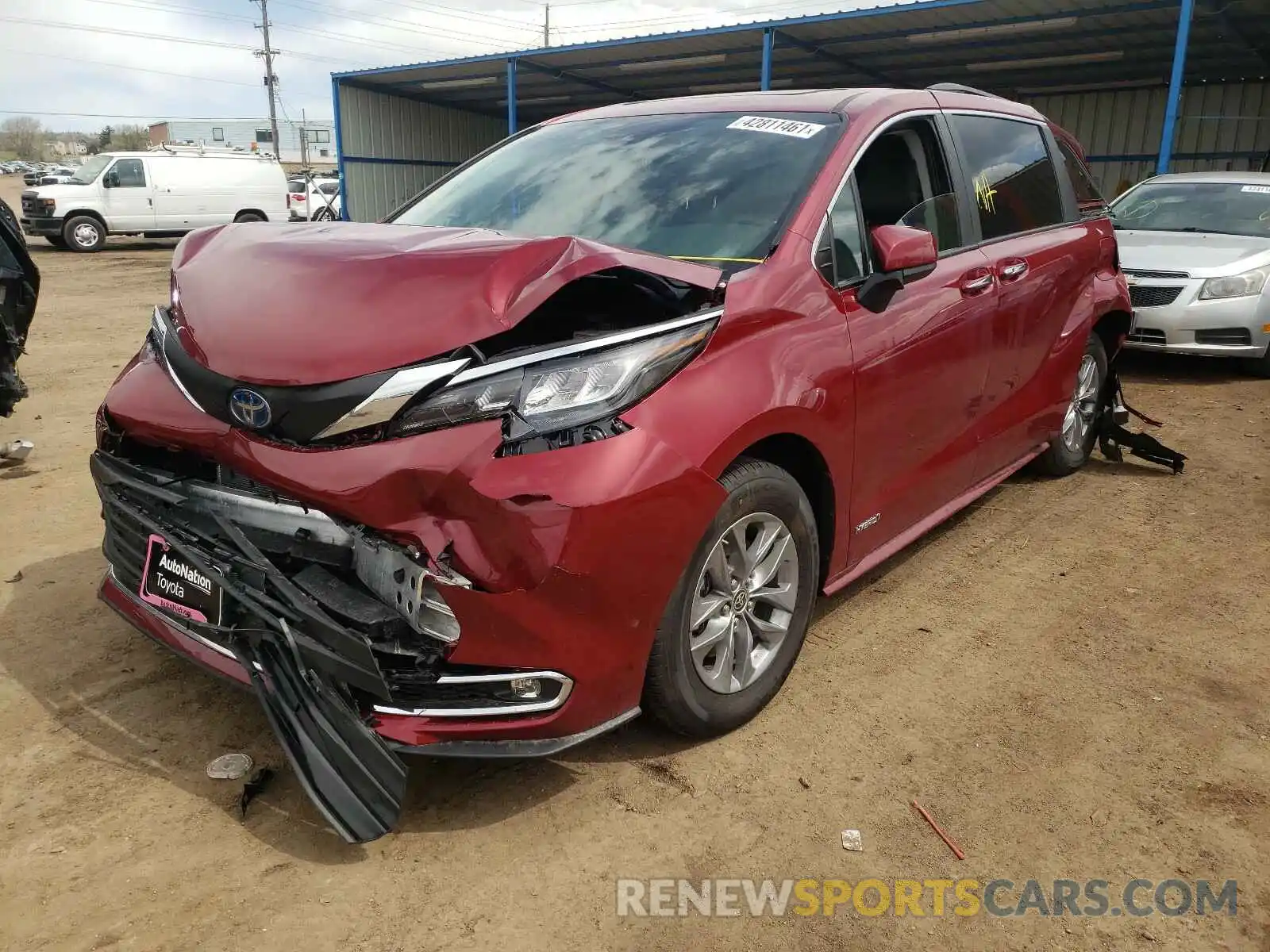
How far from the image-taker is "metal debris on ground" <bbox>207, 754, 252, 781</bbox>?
8.31ft

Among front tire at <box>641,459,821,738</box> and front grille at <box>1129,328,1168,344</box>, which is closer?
front tire at <box>641,459,821,738</box>

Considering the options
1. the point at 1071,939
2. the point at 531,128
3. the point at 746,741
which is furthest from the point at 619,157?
the point at 1071,939

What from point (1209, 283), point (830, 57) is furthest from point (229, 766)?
point (830, 57)

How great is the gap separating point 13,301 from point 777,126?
4593 mm

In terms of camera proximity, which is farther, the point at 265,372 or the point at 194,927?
the point at 265,372

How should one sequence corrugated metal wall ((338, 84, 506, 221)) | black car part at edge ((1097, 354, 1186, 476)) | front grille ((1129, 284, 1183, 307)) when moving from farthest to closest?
corrugated metal wall ((338, 84, 506, 221)), front grille ((1129, 284, 1183, 307)), black car part at edge ((1097, 354, 1186, 476))

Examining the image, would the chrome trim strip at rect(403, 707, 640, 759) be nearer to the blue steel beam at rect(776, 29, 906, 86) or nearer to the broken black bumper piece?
the broken black bumper piece

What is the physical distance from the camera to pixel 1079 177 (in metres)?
5.05

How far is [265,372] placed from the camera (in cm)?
227

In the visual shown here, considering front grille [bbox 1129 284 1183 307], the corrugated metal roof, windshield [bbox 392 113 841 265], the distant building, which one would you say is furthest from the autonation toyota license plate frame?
the distant building

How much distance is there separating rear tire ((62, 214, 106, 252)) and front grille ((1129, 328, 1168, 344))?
20417mm

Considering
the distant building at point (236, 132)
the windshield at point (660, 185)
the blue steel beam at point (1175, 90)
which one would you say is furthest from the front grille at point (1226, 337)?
the distant building at point (236, 132)

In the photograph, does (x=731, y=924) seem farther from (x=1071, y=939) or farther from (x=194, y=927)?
(x=194, y=927)

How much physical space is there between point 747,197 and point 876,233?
414 millimetres
